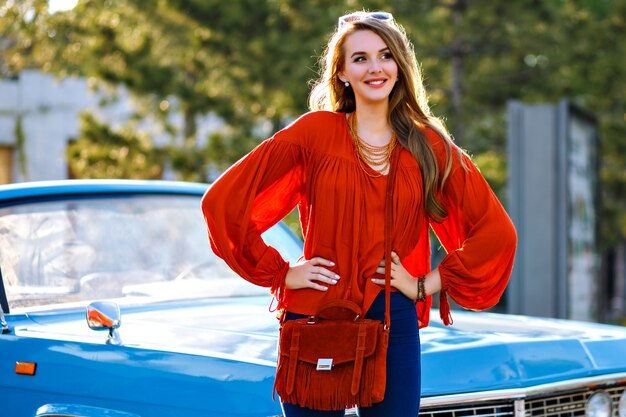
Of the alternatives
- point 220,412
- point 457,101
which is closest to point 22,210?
point 220,412

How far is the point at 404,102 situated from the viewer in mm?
2943

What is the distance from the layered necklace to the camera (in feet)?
9.17

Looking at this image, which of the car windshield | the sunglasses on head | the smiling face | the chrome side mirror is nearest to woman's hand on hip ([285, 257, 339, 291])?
the smiling face

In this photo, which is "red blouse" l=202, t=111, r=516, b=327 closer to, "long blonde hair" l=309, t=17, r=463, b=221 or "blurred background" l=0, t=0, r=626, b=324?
"long blonde hair" l=309, t=17, r=463, b=221

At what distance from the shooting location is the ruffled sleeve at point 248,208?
2814 mm

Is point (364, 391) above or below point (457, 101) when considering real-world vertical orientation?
below

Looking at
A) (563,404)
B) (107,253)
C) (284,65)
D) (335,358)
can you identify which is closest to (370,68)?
(335,358)

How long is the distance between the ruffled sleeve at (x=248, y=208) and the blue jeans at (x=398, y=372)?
11.2 inches

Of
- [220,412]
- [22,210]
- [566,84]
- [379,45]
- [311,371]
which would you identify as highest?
[566,84]

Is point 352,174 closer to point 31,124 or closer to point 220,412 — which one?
point 220,412

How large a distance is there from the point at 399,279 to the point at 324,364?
0.27 metres

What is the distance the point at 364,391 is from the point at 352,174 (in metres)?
0.53

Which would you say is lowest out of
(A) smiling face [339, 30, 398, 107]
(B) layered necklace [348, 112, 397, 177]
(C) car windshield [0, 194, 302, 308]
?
(C) car windshield [0, 194, 302, 308]

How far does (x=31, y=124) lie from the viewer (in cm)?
2625
